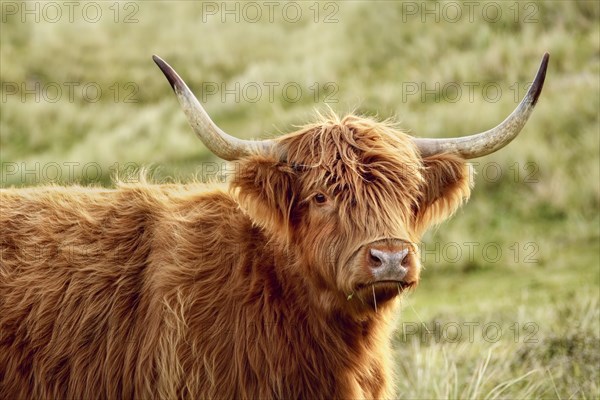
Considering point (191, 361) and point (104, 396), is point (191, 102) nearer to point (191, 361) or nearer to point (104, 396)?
point (191, 361)

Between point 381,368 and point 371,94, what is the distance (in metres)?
13.9

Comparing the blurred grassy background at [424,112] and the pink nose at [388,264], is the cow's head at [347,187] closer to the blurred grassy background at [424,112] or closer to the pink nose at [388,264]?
the pink nose at [388,264]

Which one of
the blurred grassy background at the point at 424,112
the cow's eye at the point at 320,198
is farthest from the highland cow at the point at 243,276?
the blurred grassy background at the point at 424,112

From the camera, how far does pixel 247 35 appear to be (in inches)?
1030

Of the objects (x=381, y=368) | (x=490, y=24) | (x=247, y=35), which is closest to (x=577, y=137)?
(x=490, y=24)

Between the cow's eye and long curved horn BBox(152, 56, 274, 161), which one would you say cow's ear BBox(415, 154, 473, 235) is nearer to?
the cow's eye

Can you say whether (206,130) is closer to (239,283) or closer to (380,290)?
(239,283)

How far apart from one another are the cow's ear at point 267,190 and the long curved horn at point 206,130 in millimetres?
66

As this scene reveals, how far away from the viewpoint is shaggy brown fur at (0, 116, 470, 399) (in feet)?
15.2

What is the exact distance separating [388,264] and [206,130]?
1.11 m

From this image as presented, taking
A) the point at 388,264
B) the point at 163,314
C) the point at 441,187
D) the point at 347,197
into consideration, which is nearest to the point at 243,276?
the point at 163,314

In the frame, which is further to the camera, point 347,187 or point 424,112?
point 424,112

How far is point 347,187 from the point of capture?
4598mm

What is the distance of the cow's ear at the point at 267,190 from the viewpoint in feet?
15.5
